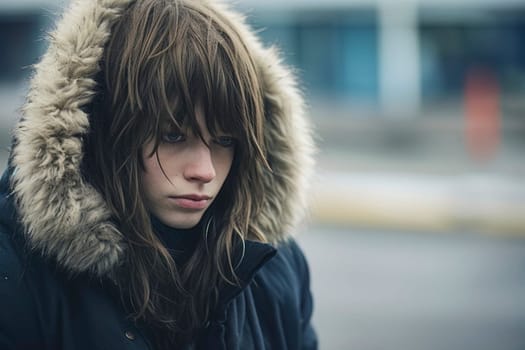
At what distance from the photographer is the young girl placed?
1646mm

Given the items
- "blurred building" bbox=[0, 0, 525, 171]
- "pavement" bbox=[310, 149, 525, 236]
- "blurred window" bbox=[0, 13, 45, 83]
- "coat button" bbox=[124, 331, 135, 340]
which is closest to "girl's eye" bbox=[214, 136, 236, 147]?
"coat button" bbox=[124, 331, 135, 340]

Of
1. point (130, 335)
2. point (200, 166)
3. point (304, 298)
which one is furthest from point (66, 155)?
point (304, 298)

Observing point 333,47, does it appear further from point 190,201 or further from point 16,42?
point 190,201

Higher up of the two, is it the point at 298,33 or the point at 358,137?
the point at 298,33

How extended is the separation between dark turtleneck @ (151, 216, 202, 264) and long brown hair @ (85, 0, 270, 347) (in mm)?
28

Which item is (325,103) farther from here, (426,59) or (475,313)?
(475,313)

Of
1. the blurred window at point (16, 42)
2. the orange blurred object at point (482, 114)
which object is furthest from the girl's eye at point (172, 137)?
the blurred window at point (16, 42)

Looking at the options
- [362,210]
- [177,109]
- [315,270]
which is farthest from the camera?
[362,210]

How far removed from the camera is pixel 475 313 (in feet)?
20.1

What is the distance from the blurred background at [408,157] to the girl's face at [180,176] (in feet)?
1.35

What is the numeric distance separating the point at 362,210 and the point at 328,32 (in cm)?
835

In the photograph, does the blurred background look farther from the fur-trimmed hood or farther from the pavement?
the fur-trimmed hood

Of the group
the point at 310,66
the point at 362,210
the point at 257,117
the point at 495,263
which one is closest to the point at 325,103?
the point at 310,66

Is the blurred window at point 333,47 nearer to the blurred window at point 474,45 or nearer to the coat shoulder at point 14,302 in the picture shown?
the blurred window at point 474,45
